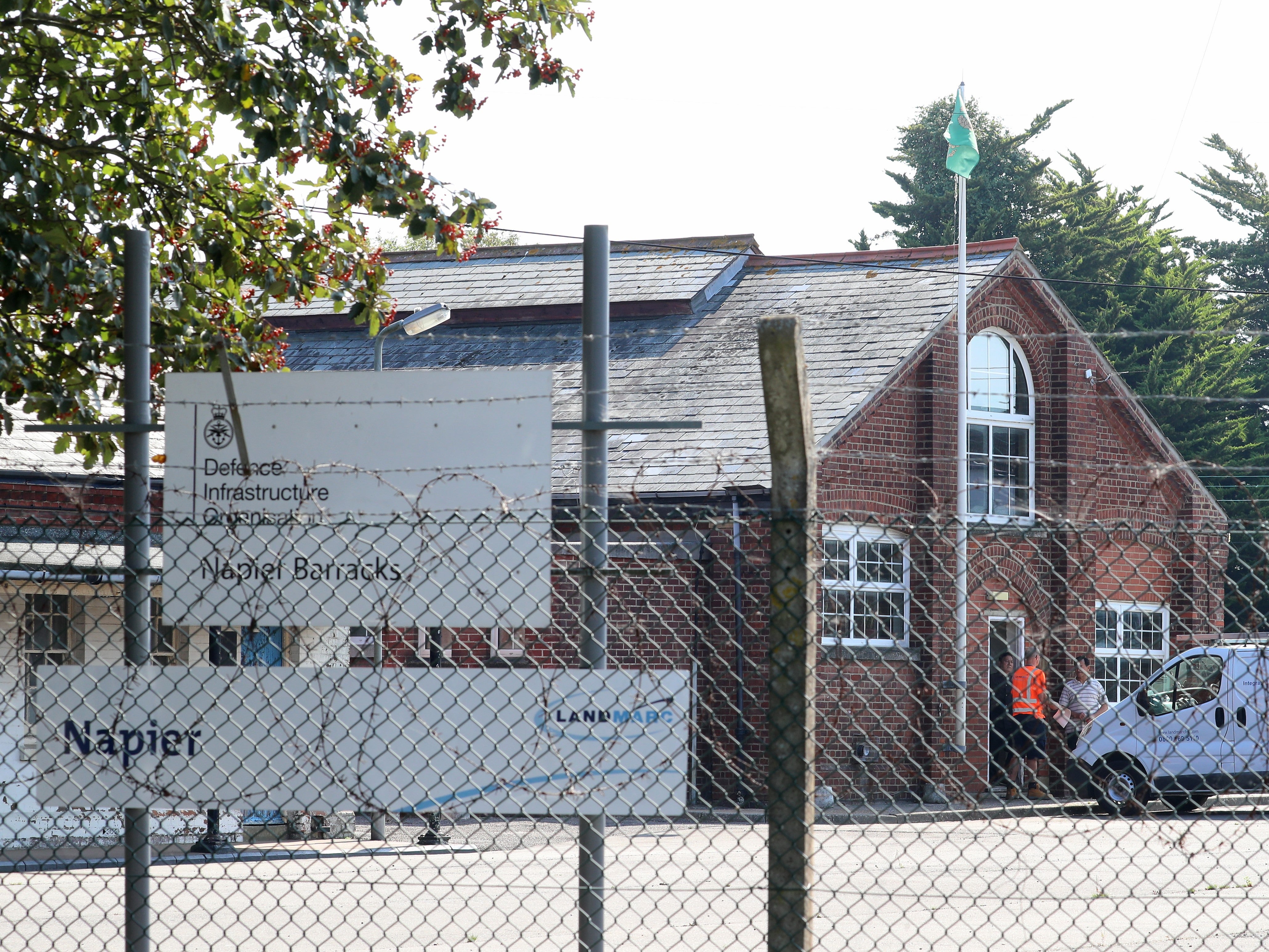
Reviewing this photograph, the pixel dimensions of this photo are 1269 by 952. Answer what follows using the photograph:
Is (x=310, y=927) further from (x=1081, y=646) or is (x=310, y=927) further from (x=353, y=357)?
(x=353, y=357)

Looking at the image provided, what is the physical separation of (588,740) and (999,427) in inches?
718

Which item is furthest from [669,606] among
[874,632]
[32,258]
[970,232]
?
[970,232]

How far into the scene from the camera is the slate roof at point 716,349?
18.4m

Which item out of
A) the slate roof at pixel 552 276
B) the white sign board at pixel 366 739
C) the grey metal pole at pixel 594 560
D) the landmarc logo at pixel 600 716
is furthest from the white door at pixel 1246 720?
the slate roof at pixel 552 276

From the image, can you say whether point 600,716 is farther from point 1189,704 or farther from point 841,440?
point 841,440

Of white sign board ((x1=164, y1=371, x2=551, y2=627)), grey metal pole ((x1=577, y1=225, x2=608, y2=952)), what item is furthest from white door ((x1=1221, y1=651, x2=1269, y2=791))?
white sign board ((x1=164, y1=371, x2=551, y2=627))

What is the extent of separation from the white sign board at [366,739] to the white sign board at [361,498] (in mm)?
335

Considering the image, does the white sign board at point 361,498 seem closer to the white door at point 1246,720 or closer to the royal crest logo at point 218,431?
the royal crest logo at point 218,431

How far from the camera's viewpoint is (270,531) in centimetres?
480

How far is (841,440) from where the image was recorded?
1872 centimetres

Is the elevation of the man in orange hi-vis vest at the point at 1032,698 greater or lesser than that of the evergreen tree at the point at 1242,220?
lesser

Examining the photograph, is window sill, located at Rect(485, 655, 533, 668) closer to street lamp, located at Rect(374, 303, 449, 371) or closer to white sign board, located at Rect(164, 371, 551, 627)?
street lamp, located at Rect(374, 303, 449, 371)

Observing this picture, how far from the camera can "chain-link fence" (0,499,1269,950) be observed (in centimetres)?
429

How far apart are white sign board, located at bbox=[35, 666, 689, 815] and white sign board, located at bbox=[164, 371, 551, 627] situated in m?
0.34
